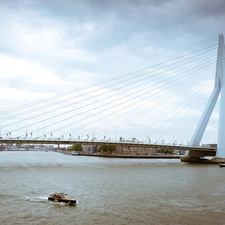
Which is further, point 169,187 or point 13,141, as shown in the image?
point 13,141

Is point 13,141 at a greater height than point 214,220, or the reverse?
point 13,141

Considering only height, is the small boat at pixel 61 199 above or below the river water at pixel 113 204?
above

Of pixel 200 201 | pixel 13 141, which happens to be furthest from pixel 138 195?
pixel 13 141

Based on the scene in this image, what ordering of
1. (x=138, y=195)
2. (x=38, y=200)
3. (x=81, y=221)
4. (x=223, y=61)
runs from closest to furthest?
1. (x=81, y=221)
2. (x=38, y=200)
3. (x=138, y=195)
4. (x=223, y=61)

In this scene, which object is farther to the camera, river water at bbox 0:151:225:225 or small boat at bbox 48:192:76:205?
small boat at bbox 48:192:76:205

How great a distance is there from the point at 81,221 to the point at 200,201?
17.2 feet

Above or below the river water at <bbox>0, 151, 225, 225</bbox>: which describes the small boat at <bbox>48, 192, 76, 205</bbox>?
above

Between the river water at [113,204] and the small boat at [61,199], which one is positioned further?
the small boat at [61,199]

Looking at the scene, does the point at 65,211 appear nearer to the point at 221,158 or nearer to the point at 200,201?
the point at 200,201

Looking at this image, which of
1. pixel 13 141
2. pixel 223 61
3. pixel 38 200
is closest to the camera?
pixel 38 200

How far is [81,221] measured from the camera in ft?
29.9

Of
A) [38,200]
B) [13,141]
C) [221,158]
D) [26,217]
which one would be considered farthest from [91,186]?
[221,158]

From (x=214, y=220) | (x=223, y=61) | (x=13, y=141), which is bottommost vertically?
(x=214, y=220)

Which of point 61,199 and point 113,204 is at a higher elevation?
point 61,199
